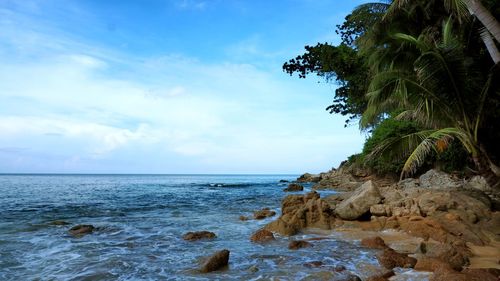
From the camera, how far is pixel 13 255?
28.4ft

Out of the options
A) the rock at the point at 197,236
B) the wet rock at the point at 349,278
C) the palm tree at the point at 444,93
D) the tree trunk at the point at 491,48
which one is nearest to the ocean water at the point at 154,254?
the rock at the point at 197,236

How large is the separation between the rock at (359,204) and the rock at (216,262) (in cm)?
565

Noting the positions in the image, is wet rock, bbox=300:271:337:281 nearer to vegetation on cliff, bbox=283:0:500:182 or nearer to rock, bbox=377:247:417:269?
rock, bbox=377:247:417:269

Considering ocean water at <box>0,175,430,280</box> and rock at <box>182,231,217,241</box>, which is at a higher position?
rock at <box>182,231,217,241</box>

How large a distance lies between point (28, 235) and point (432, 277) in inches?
450

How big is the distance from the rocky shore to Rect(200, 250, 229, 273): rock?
7.67ft

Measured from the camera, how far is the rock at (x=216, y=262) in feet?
23.7

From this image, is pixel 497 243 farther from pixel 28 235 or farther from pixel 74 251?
pixel 28 235

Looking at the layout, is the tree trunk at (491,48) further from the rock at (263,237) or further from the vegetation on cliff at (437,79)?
the rock at (263,237)

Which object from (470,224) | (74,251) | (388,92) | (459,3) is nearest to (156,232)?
(74,251)

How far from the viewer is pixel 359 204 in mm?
12078

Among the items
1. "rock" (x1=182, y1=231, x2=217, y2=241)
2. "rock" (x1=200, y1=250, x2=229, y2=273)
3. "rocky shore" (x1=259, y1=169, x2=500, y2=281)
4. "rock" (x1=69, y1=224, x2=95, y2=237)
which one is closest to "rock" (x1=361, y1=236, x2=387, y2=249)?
"rocky shore" (x1=259, y1=169, x2=500, y2=281)

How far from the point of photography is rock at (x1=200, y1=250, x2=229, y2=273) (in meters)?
7.23

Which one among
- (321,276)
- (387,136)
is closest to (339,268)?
(321,276)
